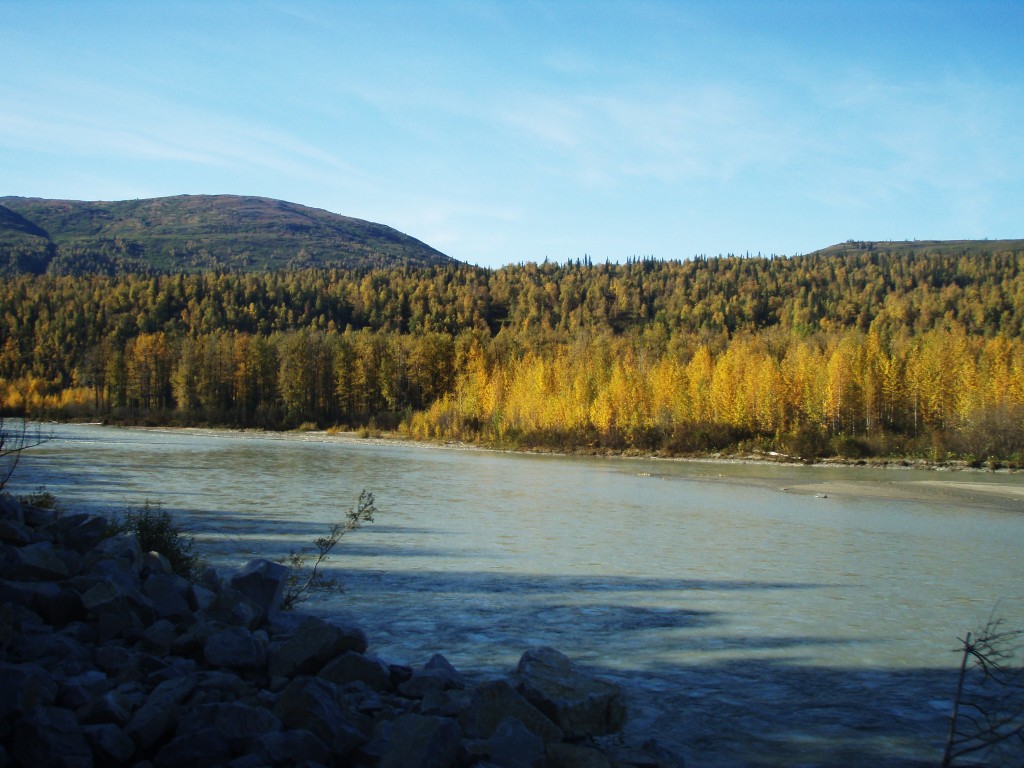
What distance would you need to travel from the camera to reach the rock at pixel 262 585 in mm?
9188

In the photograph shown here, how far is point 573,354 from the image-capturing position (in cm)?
10131

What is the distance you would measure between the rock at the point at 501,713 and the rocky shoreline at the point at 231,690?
→ 1 cm

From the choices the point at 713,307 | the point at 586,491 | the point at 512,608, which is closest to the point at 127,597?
the point at 512,608

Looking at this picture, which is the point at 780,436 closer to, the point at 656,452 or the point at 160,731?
the point at 656,452

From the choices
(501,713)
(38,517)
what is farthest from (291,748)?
(38,517)

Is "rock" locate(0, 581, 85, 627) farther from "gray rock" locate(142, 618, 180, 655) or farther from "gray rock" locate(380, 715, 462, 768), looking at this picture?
"gray rock" locate(380, 715, 462, 768)

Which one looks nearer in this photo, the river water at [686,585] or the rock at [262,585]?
the river water at [686,585]

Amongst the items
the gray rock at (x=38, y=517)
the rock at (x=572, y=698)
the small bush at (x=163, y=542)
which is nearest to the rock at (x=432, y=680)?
the rock at (x=572, y=698)

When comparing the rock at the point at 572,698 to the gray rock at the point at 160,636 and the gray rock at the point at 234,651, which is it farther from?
the gray rock at the point at 160,636

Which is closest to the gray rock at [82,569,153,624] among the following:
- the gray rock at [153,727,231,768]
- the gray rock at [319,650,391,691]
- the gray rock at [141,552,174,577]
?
the gray rock at [141,552,174,577]

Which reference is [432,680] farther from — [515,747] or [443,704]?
[515,747]

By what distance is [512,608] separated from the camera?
11695 mm

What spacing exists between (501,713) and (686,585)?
8.57 meters

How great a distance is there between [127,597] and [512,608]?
223 inches
